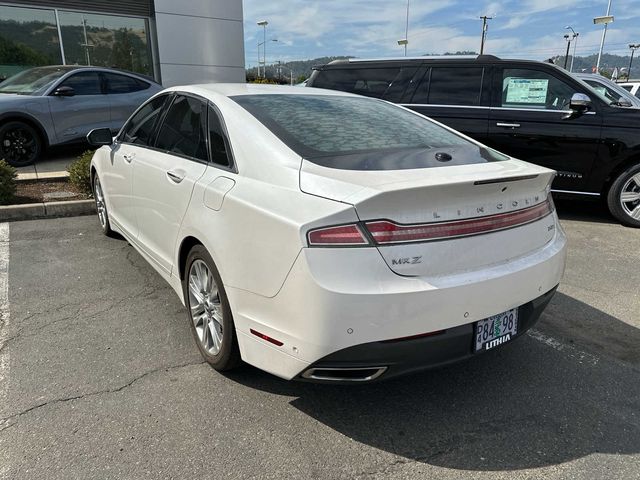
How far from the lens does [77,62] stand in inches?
589

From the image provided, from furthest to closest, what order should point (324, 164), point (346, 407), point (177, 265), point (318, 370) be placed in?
1. point (177, 265)
2. point (346, 407)
3. point (324, 164)
4. point (318, 370)

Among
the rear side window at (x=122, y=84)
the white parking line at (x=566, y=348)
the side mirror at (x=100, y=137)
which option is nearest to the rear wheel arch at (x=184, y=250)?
the side mirror at (x=100, y=137)

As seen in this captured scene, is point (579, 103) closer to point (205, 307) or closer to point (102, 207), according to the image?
point (205, 307)

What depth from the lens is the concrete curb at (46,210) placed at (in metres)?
6.07

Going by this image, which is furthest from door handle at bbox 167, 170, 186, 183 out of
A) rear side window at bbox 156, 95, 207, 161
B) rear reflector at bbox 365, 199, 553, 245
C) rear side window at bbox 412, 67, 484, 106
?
rear side window at bbox 412, 67, 484, 106

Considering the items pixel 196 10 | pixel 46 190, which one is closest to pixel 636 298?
pixel 46 190

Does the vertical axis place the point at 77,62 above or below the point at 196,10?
below

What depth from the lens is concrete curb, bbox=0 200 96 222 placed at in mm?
6070

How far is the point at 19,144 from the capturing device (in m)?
7.96

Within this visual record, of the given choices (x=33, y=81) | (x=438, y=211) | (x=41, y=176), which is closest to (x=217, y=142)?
(x=438, y=211)

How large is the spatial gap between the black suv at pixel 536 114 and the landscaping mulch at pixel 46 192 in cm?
447

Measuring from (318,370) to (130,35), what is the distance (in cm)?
1617

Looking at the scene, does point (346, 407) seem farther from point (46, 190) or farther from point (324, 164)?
point (46, 190)

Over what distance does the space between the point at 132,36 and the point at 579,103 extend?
46.0 feet
